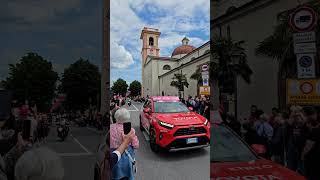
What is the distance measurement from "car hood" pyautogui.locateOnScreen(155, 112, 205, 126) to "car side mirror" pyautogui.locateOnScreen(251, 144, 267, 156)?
0.97m

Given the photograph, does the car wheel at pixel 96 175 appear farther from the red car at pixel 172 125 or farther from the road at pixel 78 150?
the red car at pixel 172 125

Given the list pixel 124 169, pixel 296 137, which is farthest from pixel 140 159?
pixel 296 137

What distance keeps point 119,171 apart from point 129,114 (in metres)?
0.25

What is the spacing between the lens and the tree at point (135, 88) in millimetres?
1501

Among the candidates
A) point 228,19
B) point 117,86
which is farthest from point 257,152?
point 117,86

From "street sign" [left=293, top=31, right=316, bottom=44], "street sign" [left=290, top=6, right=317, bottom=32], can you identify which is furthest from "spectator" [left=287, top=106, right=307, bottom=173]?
"street sign" [left=290, top=6, right=317, bottom=32]

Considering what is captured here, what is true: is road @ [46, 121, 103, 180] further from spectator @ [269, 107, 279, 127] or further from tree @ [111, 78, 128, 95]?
spectator @ [269, 107, 279, 127]

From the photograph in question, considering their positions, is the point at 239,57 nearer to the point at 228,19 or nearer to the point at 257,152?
the point at 228,19

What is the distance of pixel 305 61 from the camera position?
8.05 ft

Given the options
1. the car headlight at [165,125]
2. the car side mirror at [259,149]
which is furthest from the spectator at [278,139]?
the car headlight at [165,125]

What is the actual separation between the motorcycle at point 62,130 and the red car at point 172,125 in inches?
12.8

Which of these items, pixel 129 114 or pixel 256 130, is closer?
pixel 129 114

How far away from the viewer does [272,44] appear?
2.25 metres

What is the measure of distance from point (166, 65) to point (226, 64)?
13.9 inches
